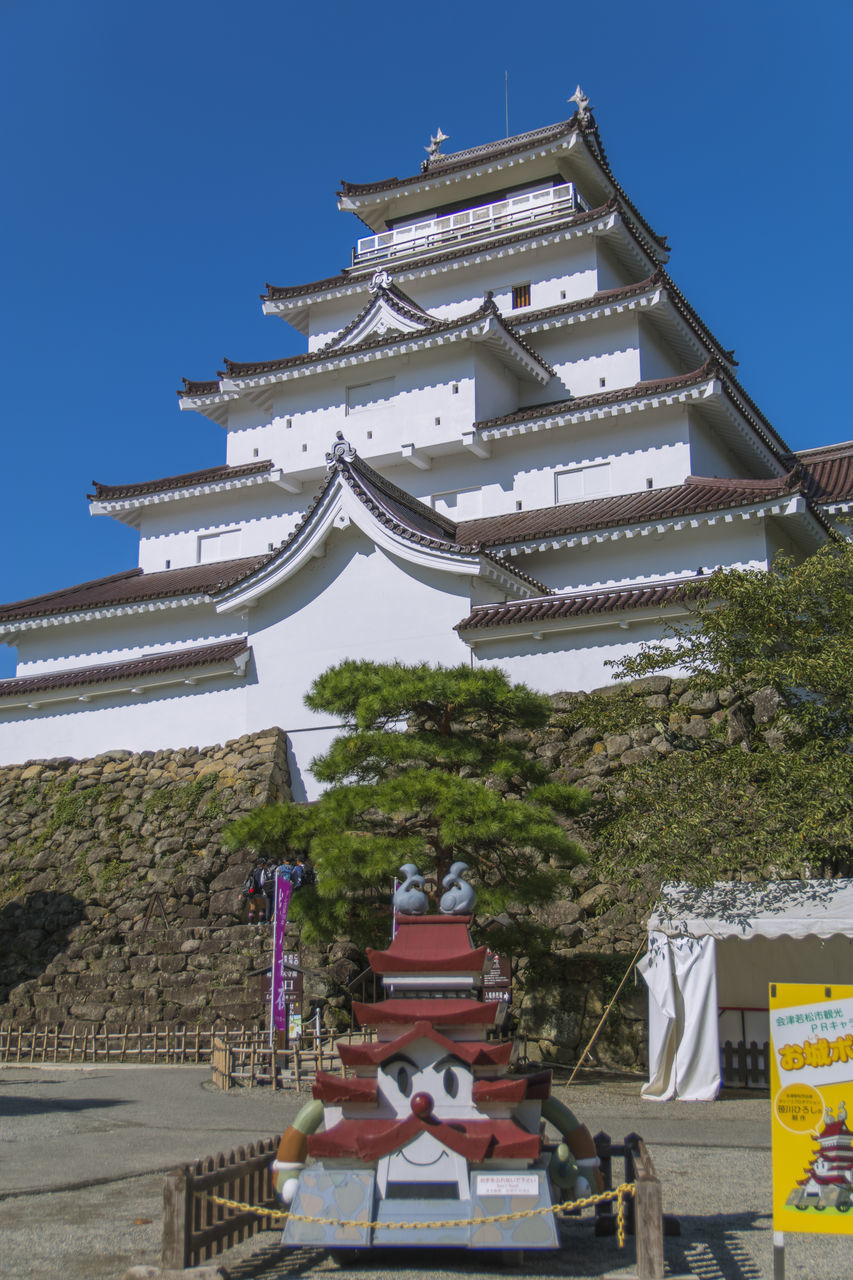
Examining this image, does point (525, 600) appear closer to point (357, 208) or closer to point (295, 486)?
point (295, 486)

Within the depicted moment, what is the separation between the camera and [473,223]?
27.6 m

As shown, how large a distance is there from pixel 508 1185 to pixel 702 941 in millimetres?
5924

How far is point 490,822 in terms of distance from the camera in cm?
1180

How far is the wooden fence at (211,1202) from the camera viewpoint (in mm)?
5633

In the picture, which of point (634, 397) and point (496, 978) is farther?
point (634, 397)

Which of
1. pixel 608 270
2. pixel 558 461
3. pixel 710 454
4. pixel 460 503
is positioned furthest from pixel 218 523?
pixel 710 454

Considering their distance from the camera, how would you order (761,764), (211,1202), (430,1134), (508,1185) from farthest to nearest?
(761,764), (211,1202), (430,1134), (508,1185)

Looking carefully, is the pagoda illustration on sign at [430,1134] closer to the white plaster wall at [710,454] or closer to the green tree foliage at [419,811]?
the green tree foliage at [419,811]

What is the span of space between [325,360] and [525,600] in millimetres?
9269

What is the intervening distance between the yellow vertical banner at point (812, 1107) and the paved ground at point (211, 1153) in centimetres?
96

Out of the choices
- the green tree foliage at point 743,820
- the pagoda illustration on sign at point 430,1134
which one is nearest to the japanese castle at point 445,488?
the green tree foliage at point 743,820

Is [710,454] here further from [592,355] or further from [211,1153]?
[211,1153]

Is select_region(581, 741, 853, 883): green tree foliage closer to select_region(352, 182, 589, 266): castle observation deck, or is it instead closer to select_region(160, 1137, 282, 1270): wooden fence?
select_region(160, 1137, 282, 1270): wooden fence

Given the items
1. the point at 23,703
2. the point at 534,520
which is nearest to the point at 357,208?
the point at 534,520
